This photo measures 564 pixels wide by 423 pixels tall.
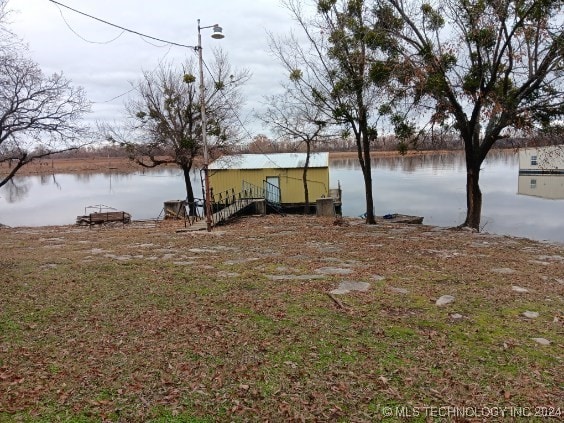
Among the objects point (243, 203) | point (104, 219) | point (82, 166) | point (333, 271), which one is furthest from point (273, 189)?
Answer: point (82, 166)

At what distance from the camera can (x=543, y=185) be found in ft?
146

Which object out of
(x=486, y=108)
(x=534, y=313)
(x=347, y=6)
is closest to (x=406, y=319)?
(x=534, y=313)

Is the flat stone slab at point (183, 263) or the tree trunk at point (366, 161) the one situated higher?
the tree trunk at point (366, 161)

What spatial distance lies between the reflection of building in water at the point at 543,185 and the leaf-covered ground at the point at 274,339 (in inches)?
1395

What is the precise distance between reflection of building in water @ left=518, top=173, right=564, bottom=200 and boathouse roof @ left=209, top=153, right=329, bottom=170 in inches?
799

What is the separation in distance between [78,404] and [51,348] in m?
1.20

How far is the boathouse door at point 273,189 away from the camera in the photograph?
29.8 m

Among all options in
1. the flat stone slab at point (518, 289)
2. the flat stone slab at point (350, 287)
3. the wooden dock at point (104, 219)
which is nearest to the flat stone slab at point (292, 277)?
the flat stone slab at point (350, 287)

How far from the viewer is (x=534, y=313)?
5.12 meters

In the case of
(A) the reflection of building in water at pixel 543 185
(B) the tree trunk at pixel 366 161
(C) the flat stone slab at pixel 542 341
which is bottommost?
(A) the reflection of building in water at pixel 543 185

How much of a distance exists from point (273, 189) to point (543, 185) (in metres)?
31.2

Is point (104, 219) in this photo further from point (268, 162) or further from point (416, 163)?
point (416, 163)

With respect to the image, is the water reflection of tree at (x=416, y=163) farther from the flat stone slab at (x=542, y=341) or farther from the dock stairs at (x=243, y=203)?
the flat stone slab at (x=542, y=341)

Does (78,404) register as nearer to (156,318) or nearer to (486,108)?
(156,318)
